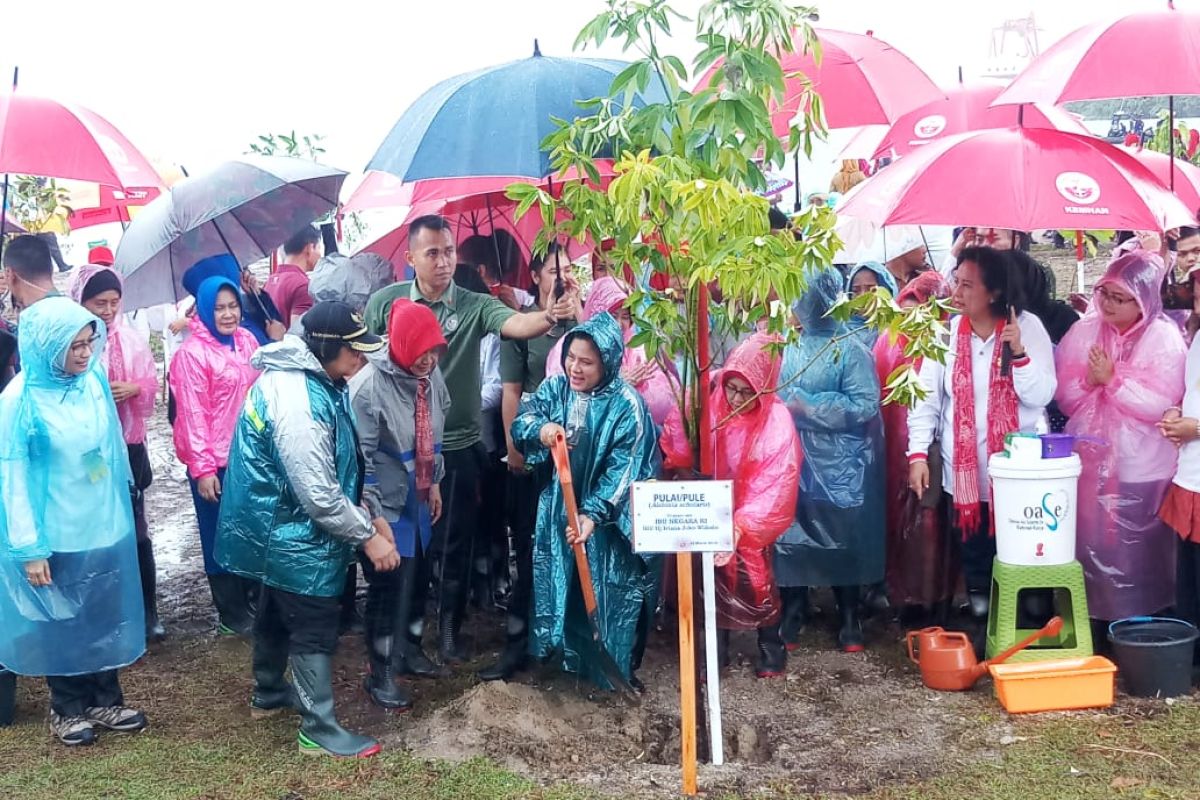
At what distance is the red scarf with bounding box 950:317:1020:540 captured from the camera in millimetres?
4949

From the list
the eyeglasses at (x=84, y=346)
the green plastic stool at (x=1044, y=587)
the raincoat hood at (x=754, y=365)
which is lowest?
the green plastic stool at (x=1044, y=587)

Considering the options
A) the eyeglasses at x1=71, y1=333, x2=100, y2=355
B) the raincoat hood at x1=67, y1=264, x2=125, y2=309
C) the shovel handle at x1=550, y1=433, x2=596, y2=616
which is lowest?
the shovel handle at x1=550, y1=433, x2=596, y2=616

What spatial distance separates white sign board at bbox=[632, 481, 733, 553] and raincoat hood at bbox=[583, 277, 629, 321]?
1.76 metres

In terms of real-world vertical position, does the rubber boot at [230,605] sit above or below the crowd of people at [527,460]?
below

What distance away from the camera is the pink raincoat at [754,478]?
4.63 meters

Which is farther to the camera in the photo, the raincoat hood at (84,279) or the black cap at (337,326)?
the raincoat hood at (84,279)

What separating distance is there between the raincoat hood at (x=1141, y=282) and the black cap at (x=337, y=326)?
9.59 ft

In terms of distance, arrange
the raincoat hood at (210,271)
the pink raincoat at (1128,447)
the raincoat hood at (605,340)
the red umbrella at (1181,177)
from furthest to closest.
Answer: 1. the red umbrella at (1181,177)
2. the raincoat hood at (210,271)
3. the pink raincoat at (1128,447)
4. the raincoat hood at (605,340)

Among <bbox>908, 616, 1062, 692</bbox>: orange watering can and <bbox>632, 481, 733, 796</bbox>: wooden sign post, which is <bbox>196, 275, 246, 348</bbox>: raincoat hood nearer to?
<bbox>632, 481, 733, 796</bbox>: wooden sign post

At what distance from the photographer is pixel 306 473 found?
158 inches

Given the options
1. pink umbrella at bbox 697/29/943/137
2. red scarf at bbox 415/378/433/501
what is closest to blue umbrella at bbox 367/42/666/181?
red scarf at bbox 415/378/433/501

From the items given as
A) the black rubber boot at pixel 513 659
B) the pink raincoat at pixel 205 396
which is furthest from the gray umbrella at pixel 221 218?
the black rubber boot at pixel 513 659

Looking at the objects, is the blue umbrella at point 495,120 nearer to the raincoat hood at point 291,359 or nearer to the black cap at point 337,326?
the black cap at point 337,326

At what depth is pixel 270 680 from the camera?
466 cm
